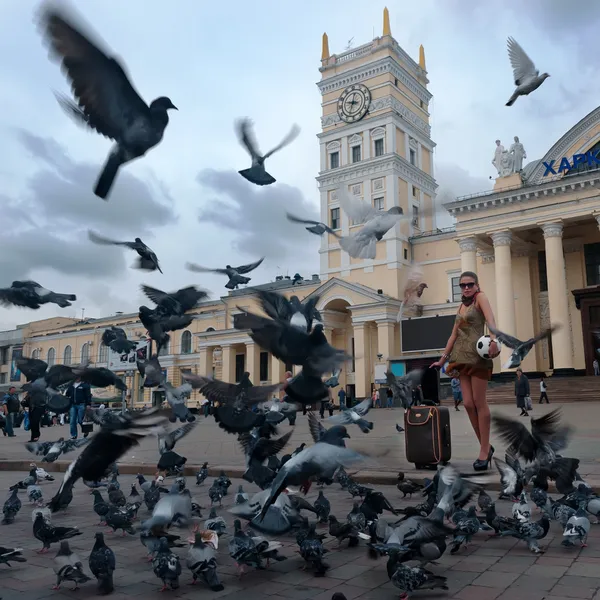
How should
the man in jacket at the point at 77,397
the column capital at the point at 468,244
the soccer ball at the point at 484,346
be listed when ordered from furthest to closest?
1. the column capital at the point at 468,244
2. the man in jacket at the point at 77,397
3. the soccer ball at the point at 484,346

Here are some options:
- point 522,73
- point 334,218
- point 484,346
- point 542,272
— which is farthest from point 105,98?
point 334,218

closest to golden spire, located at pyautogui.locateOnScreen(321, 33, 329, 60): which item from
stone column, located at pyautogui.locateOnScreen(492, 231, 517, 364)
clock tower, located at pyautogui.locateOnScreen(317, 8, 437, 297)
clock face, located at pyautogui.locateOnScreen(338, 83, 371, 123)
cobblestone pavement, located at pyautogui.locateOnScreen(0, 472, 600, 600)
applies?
clock tower, located at pyautogui.locateOnScreen(317, 8, 437, 297)

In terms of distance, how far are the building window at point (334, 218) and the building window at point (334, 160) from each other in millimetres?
4019

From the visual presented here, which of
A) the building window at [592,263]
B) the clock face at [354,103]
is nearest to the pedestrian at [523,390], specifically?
the building window at [592,263]

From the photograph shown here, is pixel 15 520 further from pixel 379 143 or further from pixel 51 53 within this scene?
pixel 379 143

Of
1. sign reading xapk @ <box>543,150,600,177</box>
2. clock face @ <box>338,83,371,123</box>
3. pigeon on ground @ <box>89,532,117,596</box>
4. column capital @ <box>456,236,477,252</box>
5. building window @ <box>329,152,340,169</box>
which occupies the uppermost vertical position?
clock face @ <box>338,83,371,123</box>

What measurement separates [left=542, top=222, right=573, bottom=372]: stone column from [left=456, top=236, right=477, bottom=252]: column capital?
4188 mm

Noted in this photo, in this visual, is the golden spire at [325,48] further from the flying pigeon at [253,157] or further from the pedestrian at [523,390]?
the flying pigeon at [253,157]

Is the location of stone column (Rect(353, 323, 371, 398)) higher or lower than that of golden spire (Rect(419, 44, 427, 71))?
lower

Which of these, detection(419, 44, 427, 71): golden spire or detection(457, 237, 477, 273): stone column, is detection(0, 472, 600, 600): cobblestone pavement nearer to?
detection(457, 237, 477, 273): stone column

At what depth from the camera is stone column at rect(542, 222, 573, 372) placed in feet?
108

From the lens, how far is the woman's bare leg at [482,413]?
Answer: 6.46 m

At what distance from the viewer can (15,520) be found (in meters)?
6.00

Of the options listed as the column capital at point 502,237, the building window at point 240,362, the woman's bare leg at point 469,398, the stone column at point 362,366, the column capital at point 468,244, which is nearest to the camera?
the woman's bare leg at point 469,398
